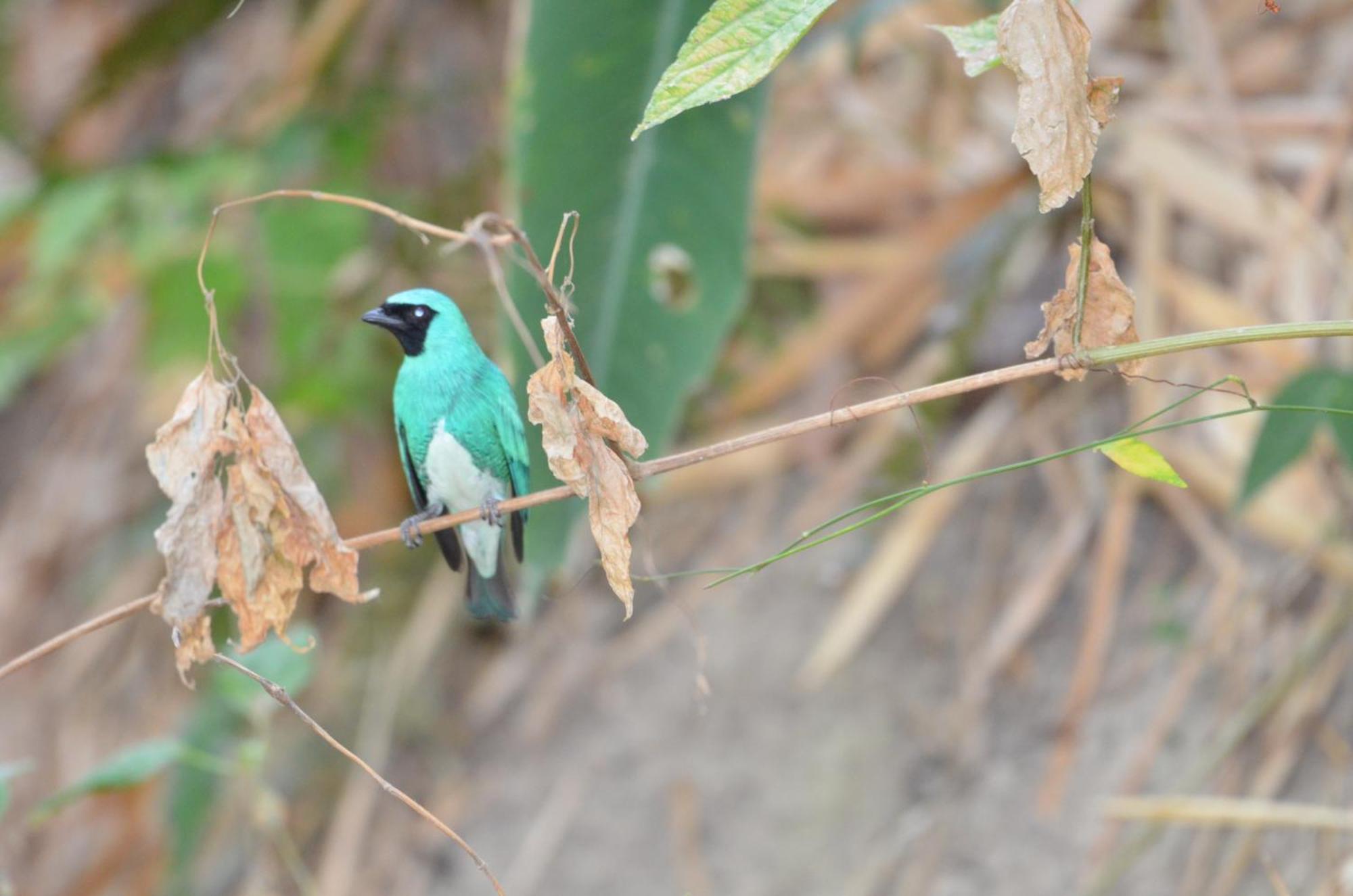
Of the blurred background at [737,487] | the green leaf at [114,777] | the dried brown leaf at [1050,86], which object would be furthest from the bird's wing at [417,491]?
the dried brown leaf at [1050,86]

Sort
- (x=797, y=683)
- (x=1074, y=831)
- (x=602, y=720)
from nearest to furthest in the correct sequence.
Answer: (x=1074, y=831) → (x=797, y=683) → (x=602, y=720)

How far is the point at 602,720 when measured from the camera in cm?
430

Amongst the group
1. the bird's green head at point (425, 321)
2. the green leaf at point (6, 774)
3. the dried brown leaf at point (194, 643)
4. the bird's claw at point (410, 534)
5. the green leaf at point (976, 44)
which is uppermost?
the green leaf at point (976, 44)

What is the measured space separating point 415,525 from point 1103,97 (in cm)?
86

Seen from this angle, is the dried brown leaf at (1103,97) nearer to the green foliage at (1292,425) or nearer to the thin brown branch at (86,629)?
the thin brown branch at (86,629)

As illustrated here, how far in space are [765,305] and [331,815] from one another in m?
2.15

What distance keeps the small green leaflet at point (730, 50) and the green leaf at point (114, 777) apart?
151cm

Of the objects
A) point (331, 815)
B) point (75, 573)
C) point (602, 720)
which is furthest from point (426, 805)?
point (75, 573)

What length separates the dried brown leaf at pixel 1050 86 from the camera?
1368 millimetres

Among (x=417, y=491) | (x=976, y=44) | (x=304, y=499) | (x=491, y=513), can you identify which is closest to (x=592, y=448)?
(x=491, y=513)

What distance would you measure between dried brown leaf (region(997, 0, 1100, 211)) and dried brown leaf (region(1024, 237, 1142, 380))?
167 millimetres

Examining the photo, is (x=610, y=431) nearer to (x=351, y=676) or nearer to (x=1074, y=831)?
(x=1074, y=831)

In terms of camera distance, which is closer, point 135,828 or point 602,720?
point 602,720

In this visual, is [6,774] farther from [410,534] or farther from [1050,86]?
[1050,86]
